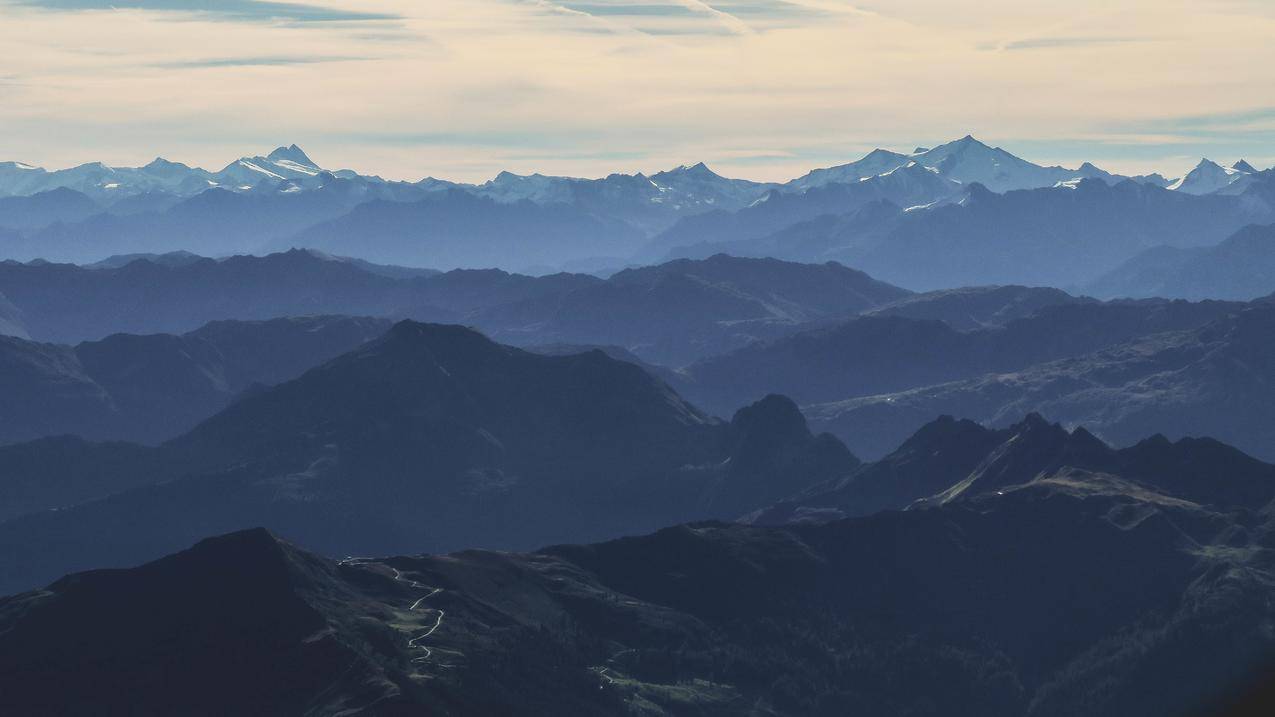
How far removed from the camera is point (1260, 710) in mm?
26578

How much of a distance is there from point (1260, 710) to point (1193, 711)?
7.87ft

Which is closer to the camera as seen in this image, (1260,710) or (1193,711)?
(1260,710)

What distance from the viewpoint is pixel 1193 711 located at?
2891 cm
